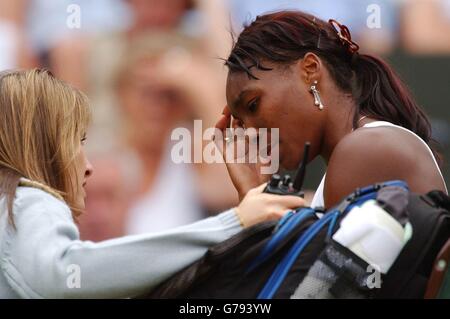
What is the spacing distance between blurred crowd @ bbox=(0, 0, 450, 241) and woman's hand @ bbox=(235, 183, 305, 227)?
3178 millimetres

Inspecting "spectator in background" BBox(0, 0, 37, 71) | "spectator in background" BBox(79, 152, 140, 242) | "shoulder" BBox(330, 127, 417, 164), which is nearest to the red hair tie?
"shoulder" BBox(330, 127, 417, 164)

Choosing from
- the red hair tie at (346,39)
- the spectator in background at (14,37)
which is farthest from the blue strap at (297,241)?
the spectator in background at (14,37)

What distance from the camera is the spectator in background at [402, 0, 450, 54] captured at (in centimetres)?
575

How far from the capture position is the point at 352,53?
10.2 feet

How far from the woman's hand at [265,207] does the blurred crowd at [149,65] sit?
3.18 m

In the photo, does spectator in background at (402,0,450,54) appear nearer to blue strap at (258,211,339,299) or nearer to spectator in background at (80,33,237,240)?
spectator in background at (80,33,237,240)

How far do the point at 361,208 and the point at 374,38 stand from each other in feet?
12.3

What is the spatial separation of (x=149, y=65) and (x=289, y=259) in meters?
3.61

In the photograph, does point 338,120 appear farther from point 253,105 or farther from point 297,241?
point 297,241

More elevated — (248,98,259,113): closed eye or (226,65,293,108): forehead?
(226,65,293,108): forehead

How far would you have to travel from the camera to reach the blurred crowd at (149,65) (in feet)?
18.1

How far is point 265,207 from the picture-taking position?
88.9 inches

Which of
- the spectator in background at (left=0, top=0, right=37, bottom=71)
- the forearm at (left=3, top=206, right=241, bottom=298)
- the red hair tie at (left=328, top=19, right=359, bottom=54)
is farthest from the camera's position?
the spectator in background at (left=0, top=0, right=37, bottom=71)
